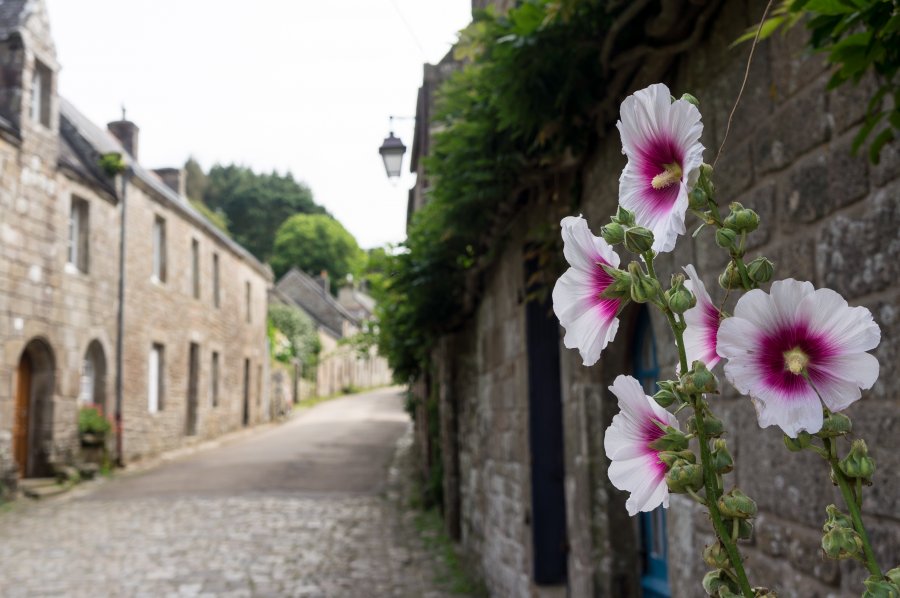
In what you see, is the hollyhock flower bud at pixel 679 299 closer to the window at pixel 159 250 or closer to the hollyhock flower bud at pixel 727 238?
the hollyhock flower bud at pixel 727 238

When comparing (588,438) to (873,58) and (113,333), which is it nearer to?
(873,58)

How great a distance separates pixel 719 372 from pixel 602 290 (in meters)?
1.77

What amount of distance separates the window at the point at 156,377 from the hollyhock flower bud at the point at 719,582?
19175 millimetres

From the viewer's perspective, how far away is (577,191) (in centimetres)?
397

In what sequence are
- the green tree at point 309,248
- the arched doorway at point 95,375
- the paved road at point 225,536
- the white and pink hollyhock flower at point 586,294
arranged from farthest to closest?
the green tree at point 309,248
the arched doorway at point 95,375
the paved road at point 225,536
the white and pink hollyhock flower at point 586,294

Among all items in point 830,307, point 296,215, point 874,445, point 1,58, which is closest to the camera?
point 830,307

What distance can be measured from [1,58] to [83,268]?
384 cm

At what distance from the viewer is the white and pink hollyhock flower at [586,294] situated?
66 cm

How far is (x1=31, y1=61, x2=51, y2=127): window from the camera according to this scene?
46.5ft

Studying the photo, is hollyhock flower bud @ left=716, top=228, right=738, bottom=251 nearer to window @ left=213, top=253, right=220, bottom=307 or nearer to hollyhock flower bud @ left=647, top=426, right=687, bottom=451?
hollyhock flower bud @ left=647, top=426, right=687, bottom=451

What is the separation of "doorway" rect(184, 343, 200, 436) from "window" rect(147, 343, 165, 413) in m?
2.31

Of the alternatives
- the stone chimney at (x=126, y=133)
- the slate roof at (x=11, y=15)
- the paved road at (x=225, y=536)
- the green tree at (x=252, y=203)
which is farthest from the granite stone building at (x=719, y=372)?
the green tree at (x=252, y=203)

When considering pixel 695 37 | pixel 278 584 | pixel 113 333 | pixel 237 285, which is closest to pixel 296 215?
pixel 237 285

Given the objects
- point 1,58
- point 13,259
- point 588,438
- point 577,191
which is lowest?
point 588,438
